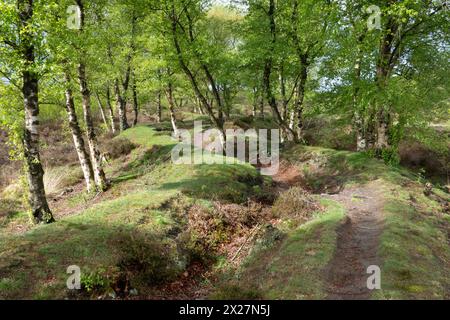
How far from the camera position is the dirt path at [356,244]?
878 cm

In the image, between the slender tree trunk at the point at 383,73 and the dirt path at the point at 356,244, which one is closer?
the dirt path at the point at 356,244

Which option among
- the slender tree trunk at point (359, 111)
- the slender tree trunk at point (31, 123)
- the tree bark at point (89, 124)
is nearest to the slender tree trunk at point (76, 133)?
the tree bark at point (89, 124)

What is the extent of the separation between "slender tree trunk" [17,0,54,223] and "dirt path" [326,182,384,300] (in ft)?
35.2

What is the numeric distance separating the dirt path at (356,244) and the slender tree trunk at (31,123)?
1074cm

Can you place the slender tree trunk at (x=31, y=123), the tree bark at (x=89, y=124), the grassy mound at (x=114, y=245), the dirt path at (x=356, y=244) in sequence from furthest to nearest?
the tree bark at (x=89, y=124) < the slender tree trunk at (x=31, y=123) < the grassy mound at (x=114, y=245) < the dirt path at (x=356, y=244)

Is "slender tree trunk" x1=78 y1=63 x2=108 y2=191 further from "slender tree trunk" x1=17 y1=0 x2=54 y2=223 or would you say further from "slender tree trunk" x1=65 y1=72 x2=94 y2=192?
"slender tree trunk" x1=17 y1=0 x2=54 y2=223

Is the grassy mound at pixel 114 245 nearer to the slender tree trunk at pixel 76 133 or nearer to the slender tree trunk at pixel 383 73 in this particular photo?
the slender tree trunk at pixel 76 133

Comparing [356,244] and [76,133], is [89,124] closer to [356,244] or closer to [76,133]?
[76,133]

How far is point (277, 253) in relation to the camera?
11336 millimetres

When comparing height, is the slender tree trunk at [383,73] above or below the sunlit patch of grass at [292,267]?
above

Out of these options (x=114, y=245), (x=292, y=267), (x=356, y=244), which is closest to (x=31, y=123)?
(x=114, y=245)

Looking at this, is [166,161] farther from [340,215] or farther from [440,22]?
[440,22]

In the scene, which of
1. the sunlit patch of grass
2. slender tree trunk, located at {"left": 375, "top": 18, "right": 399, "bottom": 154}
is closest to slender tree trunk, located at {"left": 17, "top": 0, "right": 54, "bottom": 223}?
the sunlit patch of grass

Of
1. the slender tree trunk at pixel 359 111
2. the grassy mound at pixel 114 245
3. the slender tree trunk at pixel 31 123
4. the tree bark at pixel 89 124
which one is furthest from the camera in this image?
the slender tree trunk at pixel 359 111
